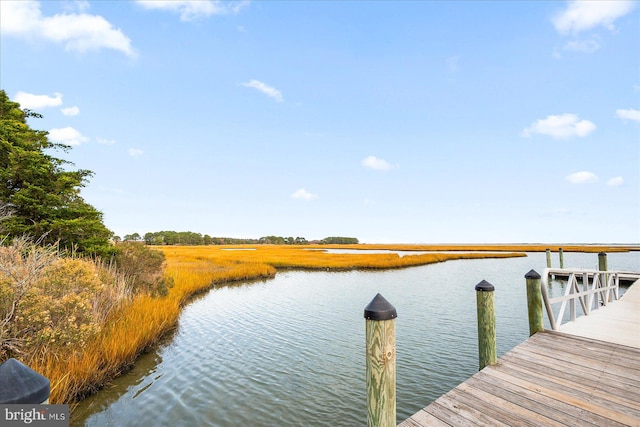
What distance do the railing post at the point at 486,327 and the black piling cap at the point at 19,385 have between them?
6.33 metres

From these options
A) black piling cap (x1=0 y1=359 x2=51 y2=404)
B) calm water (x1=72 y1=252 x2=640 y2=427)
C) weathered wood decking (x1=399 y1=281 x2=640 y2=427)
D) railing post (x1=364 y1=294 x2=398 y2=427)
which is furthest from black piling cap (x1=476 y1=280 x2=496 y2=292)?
black piling cap (x1=0 y1=359 x2=51 y2=404)

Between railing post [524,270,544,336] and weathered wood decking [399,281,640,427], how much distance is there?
0.41m

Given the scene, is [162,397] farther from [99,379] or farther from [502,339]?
[502,339]

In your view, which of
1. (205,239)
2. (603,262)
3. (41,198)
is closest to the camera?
(41,198)

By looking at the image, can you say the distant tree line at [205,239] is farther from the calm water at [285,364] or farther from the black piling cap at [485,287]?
the black piling cap at [485,287]

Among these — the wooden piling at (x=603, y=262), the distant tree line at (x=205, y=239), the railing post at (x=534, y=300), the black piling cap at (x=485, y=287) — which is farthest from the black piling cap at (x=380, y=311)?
the distant tree line at (x=205, y=239)

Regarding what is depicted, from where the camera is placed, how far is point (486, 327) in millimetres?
6180

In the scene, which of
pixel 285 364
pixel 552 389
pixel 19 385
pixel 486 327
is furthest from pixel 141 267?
pixel 552 389

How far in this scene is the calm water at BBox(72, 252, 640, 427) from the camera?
21.2 ft

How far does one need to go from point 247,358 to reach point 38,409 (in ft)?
26.6

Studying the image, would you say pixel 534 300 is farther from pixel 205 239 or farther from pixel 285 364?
pixel 205 239

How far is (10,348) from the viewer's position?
6.55m

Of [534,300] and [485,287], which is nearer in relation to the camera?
[485,287]

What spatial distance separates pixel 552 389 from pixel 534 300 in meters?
3.16
